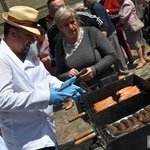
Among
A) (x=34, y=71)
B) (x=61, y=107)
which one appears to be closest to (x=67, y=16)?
(x=34, y=71)

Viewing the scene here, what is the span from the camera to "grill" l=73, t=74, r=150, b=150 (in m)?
2.43

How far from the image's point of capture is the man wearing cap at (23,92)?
2385 millimetres

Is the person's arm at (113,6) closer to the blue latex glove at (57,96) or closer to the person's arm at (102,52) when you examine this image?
the person's arm at (102,52)

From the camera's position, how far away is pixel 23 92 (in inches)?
96.2

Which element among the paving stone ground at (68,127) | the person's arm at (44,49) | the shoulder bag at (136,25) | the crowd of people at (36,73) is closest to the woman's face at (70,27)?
the crowd of people at (36,73)

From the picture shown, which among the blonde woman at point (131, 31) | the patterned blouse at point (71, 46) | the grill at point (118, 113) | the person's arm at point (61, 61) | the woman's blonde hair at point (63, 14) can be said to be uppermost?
the woman's blonde hair at point (63, 14)

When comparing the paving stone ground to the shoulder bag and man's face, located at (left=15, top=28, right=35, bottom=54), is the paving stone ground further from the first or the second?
man's face, located at (left=15, top=28, right=35, bottom=54)

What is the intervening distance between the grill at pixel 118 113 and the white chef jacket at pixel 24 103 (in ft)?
1.53

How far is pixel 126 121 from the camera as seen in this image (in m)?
2.77

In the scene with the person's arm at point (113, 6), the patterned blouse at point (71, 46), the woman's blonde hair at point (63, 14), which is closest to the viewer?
the woman's blonde hair at point (63, 14)

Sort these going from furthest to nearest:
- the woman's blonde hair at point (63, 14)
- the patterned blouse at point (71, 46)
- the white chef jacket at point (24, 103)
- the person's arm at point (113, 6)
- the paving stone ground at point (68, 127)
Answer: the person's arm at point (113, 6) → the paving stone ground at point (68, 127) → the patterned blouse at point (71, 46) → the woman's blonde hair at point (63, 14) → the white chef jacket at point (24, 103)

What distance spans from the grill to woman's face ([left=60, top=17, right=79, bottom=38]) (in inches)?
29.4

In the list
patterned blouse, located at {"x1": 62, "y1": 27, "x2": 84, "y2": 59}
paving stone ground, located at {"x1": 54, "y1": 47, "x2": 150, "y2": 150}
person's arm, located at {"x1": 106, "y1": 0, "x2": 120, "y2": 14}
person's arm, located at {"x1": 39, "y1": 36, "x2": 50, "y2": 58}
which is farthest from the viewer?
person's arm, located at {"x1": 106, "y1": 0, "x2": 120, "y2": 14}

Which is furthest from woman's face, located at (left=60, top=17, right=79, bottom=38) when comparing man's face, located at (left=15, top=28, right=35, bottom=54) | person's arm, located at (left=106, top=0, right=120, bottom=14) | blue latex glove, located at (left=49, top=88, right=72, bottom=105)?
person's arm, located at (left=106, top=0, right=120, bottom=14)
